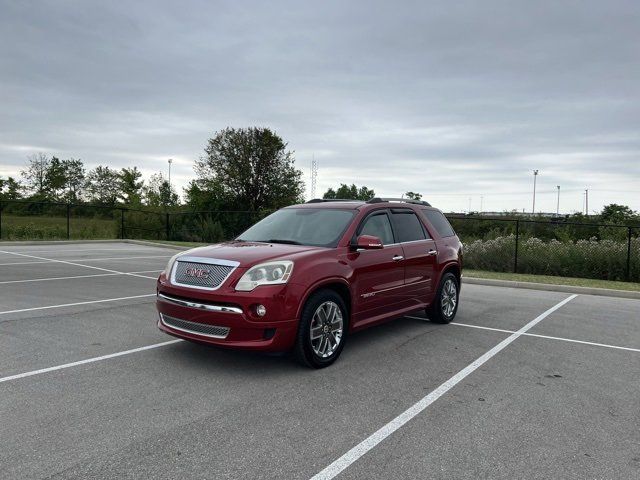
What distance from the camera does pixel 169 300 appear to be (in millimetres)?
5293

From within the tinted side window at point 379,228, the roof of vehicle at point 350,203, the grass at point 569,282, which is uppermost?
the roof of vehicle at point 350,203

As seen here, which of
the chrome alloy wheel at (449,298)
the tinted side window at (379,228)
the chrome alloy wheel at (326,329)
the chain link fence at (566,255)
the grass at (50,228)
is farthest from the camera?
the grass at (50,228)

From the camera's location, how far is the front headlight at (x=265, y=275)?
489 cm

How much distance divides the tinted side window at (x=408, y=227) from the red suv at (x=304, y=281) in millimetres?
19

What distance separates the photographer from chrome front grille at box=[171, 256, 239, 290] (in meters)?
5.00

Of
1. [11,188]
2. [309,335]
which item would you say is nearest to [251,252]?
[309,335]

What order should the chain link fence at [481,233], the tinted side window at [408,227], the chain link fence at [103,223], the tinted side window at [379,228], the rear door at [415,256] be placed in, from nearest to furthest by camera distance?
1. the tinted side window at [379,228]
2. the rear door at [415,256]
3. the tinted side window at [408,227]
4. the chain link fence at [481,233]
5. the chain link fence at [103,223]

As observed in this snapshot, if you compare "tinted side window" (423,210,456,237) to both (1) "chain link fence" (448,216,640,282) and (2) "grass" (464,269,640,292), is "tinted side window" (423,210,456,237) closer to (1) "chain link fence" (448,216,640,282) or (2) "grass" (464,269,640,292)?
(2) "grass" (464,269,640,292)

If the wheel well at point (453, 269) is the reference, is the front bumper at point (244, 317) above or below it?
below

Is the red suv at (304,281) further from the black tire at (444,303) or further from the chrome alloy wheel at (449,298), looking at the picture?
the chrome alloy wheel at (449,298)

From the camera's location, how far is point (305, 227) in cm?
629

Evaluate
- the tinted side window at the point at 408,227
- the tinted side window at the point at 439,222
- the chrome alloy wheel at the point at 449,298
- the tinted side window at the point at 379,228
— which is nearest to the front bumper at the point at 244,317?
the tinted side window at the point at 379,228

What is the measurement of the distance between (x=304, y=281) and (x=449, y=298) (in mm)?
3562

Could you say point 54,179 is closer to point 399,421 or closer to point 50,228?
point 50,228
